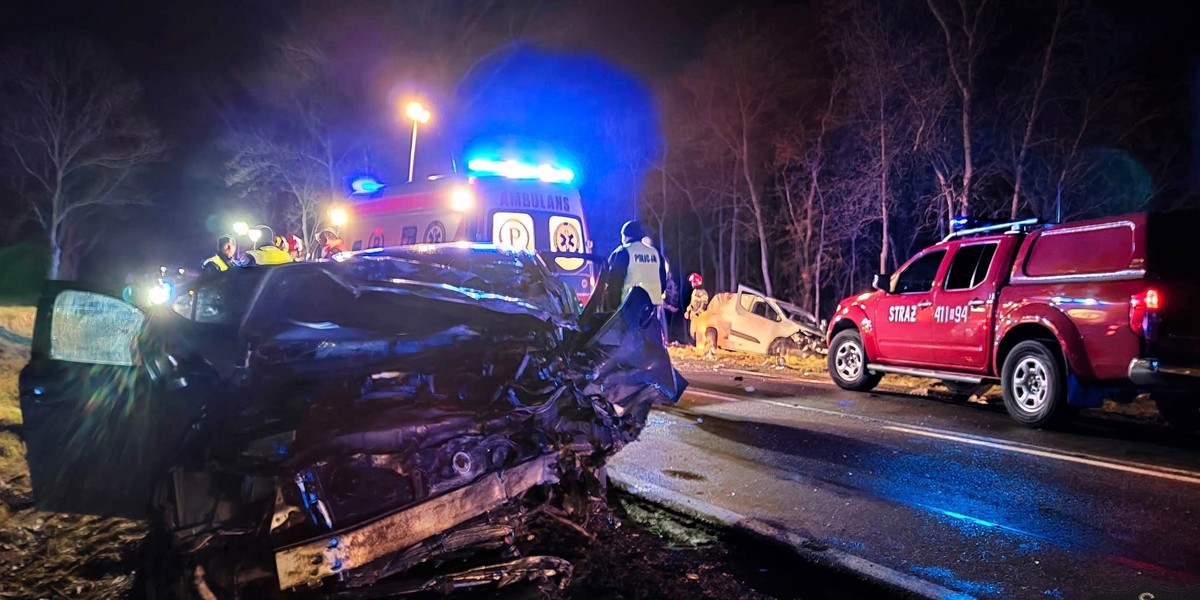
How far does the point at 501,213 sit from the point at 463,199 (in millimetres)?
515

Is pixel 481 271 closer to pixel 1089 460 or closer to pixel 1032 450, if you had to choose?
pixel 1032 450

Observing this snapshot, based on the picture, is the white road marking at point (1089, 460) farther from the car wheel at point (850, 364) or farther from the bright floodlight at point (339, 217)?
the bright floodlight at point (339, 217)

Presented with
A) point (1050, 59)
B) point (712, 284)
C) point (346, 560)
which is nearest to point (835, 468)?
point (346, 560)

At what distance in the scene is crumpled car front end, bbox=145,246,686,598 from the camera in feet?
8.68

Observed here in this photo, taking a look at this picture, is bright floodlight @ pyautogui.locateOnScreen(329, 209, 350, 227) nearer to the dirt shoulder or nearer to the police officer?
the police officer

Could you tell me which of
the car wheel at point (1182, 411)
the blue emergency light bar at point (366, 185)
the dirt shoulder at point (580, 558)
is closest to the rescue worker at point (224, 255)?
the blue emergency light bar at point (366, 185)

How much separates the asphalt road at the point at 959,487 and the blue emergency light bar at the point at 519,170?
3777 mm

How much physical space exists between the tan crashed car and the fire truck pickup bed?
15.4ft

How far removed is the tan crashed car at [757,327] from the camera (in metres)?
13.1

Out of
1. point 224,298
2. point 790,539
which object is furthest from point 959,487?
point 224,298

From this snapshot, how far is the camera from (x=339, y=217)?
1118cm

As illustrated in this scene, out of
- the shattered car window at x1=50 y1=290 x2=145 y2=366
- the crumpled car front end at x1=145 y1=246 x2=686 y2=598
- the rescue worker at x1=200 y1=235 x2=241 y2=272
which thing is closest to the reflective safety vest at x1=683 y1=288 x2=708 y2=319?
the rescue worker at x1=200 y1=235 x2=241 y2=272

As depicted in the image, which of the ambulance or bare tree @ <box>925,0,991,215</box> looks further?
bare tree @ <box>925,0,991,215</box>

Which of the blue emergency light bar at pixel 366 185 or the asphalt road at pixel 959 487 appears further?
the blue emergency light bar at pixel 366 185
